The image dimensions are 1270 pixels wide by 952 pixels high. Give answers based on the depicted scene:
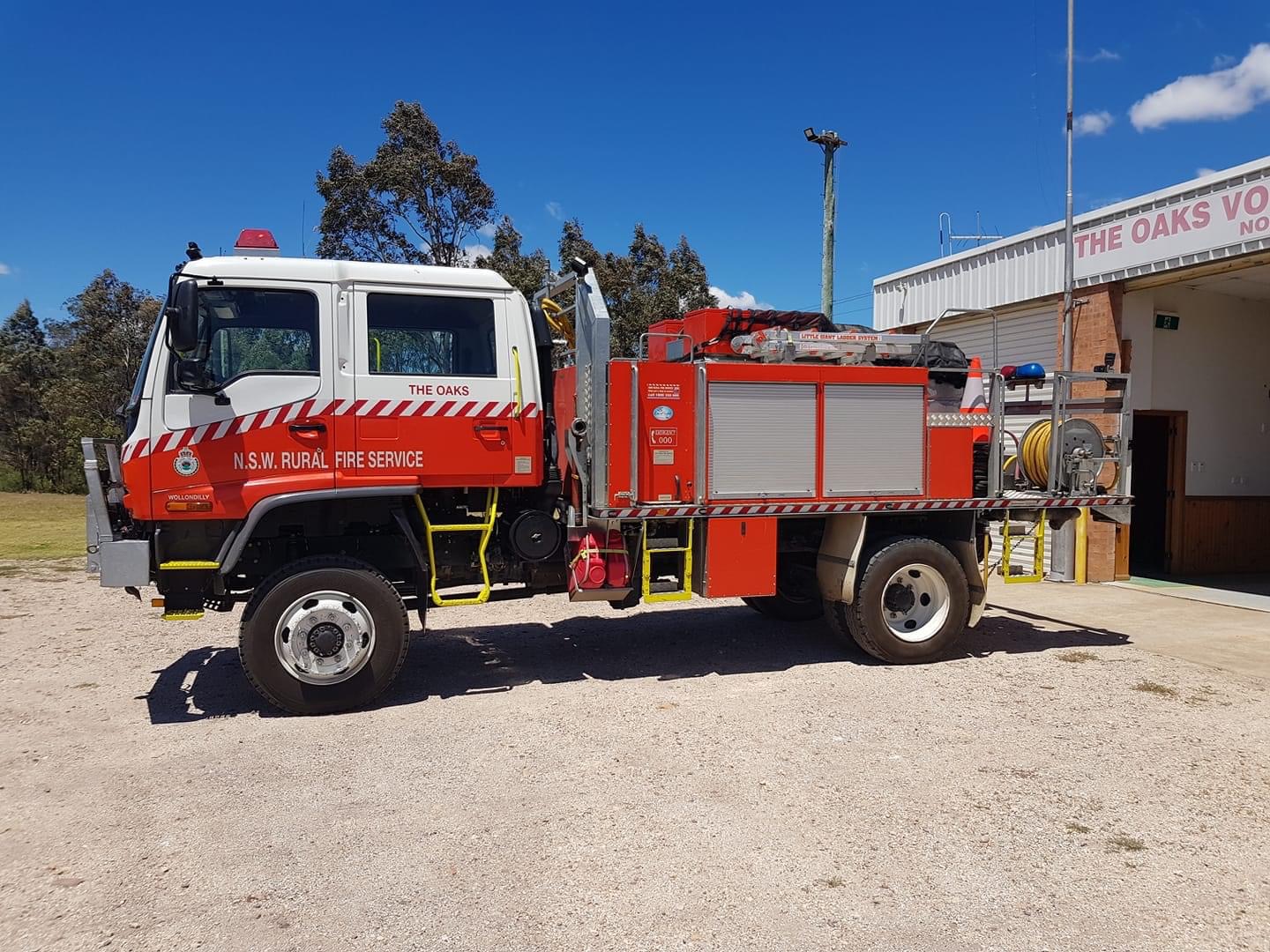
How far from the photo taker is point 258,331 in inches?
232

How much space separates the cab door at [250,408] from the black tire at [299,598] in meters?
0.56

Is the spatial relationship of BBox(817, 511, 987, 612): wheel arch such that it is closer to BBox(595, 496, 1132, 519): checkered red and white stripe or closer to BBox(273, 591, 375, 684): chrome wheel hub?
BBox(595, 496, 1132, 519): checkered red and white stripe

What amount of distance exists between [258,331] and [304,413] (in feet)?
2.13

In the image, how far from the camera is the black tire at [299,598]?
228 inches

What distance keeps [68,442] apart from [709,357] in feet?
99.5

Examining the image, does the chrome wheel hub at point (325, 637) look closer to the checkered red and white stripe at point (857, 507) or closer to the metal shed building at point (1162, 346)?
the checkered red and white stripe at point (857, 507)

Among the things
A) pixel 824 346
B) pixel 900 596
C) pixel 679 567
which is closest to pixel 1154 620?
pixel 900 596

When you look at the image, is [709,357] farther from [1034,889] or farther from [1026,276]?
[1026,276]

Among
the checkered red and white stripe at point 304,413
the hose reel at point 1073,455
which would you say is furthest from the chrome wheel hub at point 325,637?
the hose reel at point 1073,455

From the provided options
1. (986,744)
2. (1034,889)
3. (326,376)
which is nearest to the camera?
(1034,889)

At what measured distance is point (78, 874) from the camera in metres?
3.77

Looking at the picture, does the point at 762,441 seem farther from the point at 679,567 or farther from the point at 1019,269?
the point at 1019,269

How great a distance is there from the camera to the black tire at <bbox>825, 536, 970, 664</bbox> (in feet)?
23.6

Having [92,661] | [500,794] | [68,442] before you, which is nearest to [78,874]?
[500,794]
